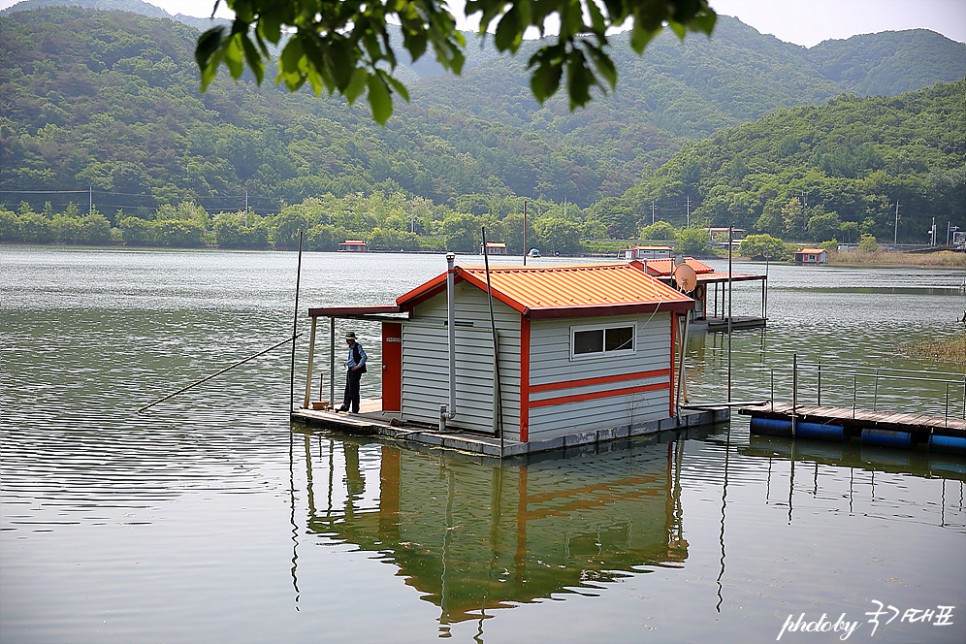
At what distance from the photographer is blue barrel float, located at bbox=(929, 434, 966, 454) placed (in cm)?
2044

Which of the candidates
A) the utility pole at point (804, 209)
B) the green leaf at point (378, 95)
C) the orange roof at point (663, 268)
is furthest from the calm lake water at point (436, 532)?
the utility pole at point (804, 209)

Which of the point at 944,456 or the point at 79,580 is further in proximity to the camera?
the point at 944,456

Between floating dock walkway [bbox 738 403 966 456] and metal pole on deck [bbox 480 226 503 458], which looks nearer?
metal pole on deck [bbox 480 226 503 458]

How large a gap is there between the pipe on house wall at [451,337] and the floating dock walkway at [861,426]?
6.23 m

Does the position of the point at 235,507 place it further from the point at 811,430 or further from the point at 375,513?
the point at 811,430

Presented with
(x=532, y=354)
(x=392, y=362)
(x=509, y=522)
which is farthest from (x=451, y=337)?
(x=509, y=522)

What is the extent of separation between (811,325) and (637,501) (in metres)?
38.5

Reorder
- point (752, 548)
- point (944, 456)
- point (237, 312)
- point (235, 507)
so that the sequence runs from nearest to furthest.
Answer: point (752, 548)
point (235, 507)
point (944, 456)
point (237, 312)

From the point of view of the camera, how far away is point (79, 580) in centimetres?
1295

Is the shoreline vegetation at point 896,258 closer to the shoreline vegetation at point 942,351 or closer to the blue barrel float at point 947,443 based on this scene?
the shoreline vegetation at point 942,351

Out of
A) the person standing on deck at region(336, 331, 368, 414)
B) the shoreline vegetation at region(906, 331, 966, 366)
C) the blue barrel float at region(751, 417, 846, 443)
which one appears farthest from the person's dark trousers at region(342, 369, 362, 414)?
the shoreline vegetation at region(906, 331, 966, 366)

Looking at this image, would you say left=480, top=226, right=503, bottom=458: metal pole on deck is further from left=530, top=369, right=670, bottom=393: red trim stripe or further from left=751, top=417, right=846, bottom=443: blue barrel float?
left=751, top=417, right=846, bottom=443: blue barrel float

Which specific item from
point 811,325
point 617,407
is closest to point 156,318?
point 811,325

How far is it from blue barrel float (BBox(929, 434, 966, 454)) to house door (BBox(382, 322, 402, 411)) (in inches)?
378
